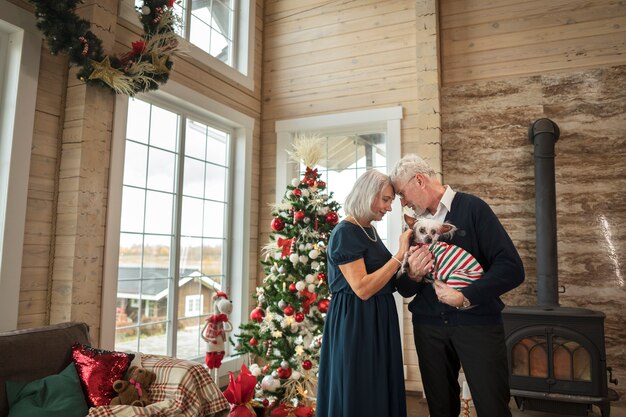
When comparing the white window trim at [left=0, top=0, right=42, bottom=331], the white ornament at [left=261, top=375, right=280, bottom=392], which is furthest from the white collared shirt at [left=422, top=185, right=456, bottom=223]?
the white window trim at [left=0, top=0, right=42, bottom=331]

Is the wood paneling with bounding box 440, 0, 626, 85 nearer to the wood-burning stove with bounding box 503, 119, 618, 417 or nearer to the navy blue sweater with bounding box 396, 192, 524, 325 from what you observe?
the wood-burning stove with bounding box 503, 119, 618, 417

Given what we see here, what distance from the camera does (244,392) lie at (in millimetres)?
2676

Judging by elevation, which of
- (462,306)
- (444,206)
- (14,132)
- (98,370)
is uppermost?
(14,132)

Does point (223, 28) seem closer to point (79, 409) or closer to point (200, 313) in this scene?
point (200, 313)

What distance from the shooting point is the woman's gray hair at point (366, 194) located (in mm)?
2045

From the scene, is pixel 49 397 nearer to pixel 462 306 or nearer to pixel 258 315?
pixel 258 315

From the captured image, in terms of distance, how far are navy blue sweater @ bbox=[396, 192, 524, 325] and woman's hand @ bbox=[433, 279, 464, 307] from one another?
0.04m

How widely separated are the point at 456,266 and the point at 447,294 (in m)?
0.11

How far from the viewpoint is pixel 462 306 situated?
176 cm

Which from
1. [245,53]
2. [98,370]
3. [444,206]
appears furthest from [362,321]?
[245,53]

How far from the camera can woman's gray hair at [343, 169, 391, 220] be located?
6.71 feet

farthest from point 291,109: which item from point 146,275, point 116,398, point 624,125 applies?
point 116,398

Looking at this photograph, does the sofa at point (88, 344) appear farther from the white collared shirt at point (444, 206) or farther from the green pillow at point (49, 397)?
the white collared shirt at point (444, 206)

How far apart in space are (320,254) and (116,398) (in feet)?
5.64
